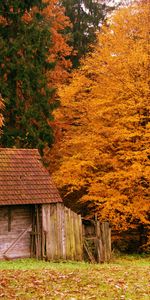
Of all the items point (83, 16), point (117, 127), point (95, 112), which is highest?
point (83, 16)

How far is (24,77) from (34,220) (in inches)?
402

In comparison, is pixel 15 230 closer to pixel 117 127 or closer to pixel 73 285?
pixel 117 127

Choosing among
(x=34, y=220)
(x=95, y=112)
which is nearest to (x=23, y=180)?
(x=34, y=220)

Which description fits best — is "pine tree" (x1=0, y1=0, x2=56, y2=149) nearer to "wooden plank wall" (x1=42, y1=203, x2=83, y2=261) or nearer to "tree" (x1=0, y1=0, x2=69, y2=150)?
"tree" (x1=0, y1=0, x2=69, y2=150)

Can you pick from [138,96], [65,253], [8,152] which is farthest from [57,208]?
[138,96]

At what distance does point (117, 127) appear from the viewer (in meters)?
22.5

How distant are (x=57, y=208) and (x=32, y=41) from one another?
11776 millimetres

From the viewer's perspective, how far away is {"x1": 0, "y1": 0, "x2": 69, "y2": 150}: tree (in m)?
28.0

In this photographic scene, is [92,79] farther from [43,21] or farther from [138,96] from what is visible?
[43,21]

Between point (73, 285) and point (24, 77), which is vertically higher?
point (24, 77)

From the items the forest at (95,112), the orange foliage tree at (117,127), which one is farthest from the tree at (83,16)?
the orange foliage tree at (117,127)

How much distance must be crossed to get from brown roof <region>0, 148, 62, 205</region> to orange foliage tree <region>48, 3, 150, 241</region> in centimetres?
217

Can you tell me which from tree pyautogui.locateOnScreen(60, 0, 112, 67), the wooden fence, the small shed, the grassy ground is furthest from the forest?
the grassy ground

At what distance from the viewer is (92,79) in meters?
26.1
